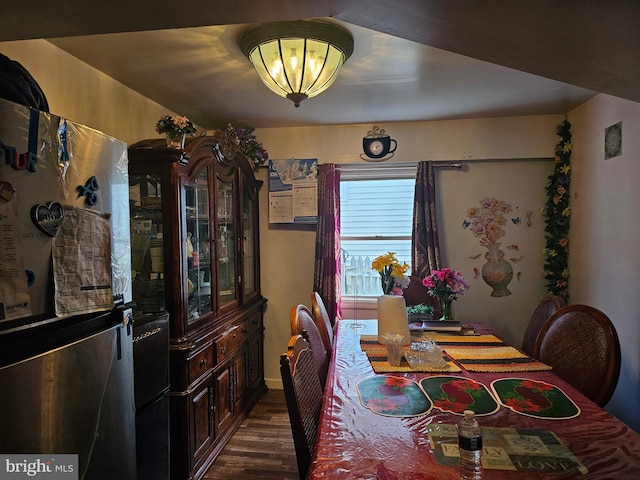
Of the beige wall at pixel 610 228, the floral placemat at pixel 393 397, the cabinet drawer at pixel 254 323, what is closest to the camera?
the floral placemat at pixel 393 397

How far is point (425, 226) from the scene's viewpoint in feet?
10.6

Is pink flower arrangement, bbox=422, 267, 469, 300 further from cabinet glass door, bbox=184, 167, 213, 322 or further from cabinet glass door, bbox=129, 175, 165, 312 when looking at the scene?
cabinet glass door, bbox=129, 175, 165, 312

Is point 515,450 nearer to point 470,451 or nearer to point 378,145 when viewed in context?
point 470,451

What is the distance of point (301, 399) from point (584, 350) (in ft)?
4.21

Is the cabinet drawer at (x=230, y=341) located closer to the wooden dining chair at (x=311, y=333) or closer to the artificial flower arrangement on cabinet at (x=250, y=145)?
the wooden dining chair at (x=311, y=333)

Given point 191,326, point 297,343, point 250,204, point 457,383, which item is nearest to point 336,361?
point 297,343

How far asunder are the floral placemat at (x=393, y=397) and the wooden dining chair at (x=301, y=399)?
7.4 inches

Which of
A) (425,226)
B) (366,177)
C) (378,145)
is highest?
(378,145)

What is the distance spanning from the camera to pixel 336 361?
1879mm

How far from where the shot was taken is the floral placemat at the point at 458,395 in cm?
137

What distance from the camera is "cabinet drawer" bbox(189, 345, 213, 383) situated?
2125 millimetres

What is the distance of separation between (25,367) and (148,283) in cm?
131

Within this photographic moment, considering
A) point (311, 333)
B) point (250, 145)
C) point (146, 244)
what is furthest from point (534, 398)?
point (250, 145)

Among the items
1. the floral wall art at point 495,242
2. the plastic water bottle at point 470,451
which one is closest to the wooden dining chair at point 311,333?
the plastic water bottle at point 470,451
